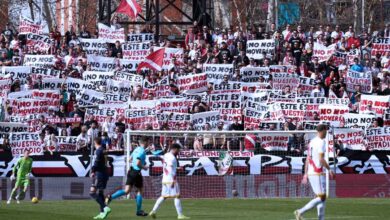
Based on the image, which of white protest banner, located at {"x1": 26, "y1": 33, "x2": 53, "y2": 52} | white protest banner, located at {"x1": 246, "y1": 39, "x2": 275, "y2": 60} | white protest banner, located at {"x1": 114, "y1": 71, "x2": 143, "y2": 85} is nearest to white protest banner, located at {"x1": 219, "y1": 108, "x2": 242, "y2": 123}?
white protest banner, located at {"x1": 114, "y1": 71, "x2": 143, "y2": 85}

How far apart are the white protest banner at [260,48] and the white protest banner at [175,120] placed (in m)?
5.52

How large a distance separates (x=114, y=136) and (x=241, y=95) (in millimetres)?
5088

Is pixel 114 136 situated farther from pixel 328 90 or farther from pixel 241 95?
pixel 328 90

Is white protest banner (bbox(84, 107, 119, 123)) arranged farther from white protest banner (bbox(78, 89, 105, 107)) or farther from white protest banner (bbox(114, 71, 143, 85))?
white protest banner (bbox(114, 71, 143, 85))

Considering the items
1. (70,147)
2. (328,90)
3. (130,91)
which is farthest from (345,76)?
(70,147)

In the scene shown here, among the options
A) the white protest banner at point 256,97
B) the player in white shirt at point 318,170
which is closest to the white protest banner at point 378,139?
the white protest banner at point 256,97

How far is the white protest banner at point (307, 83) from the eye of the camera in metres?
46.4

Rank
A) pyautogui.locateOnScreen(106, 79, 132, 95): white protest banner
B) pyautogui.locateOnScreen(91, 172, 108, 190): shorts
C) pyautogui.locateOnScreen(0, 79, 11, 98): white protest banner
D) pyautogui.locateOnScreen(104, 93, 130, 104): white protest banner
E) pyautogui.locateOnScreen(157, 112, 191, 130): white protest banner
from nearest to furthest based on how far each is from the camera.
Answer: pyautogui.locateOnScreen(91, 172, 108, 190): shorts
pyautogui.locateOnScreen(157, 112, 191, 130): white protest banner
pyautogui.locateOnScreen(0, 79, 11, 98): white protest banner
pyautogui.locateOnScreen(104, 93, 130, 104): white protest banner
pyautogui.locateOnScreen(106, 79, 132, 95): white protest banner

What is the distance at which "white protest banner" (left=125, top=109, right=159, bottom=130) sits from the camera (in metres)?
43.7

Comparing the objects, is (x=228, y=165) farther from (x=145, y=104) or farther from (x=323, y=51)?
(x=323, y=51)

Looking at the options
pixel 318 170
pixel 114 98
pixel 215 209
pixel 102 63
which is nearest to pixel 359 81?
pixel 114 98

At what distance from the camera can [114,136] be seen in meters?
42.8

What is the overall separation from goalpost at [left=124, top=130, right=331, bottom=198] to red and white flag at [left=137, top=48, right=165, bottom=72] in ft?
15.9

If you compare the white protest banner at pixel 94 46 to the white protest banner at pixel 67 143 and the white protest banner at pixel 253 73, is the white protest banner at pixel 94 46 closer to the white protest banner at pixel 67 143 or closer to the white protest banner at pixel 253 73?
the white protest banner at pixel 253 73
